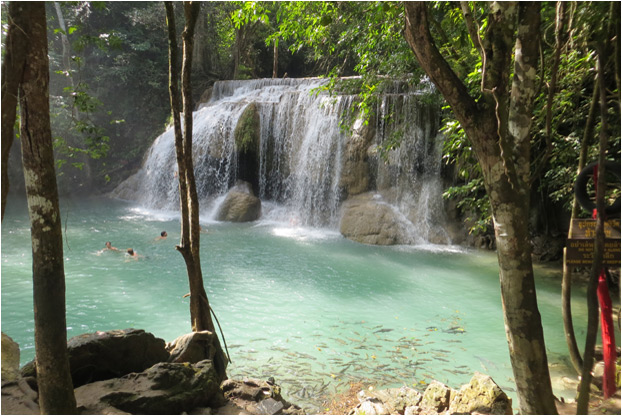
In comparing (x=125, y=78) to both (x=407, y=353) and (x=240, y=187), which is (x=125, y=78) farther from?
(x=407, y=353)

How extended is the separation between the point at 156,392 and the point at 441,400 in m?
2.34

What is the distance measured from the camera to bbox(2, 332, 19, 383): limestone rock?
304 centimetres

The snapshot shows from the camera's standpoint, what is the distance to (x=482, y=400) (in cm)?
324

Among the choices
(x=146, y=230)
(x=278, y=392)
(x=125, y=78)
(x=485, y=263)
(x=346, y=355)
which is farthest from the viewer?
(x=125, y=78)

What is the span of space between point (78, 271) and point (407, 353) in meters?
6.46

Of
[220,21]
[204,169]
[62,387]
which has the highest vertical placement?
[220,21]

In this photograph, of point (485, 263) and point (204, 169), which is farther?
point (204, 169)

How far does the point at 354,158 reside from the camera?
1252 cm

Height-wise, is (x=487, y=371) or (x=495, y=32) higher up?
(x=495, y=32)

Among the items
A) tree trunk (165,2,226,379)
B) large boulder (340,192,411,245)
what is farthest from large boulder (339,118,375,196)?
tree trunk (165,2,226,379)

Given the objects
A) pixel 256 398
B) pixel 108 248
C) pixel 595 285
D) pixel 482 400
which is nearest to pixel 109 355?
pixel 256 398

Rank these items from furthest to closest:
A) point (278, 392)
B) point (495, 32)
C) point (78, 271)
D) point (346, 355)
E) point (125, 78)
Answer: point (125, 78)
point (78, 271)
point (346, 355)
point (278, 392)
point (495, 32)

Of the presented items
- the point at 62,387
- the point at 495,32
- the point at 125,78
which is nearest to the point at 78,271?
the point at 62,387

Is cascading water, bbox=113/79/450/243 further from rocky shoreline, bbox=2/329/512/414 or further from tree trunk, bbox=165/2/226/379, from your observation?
rocky shoreline, bbox=2/329/512/414
